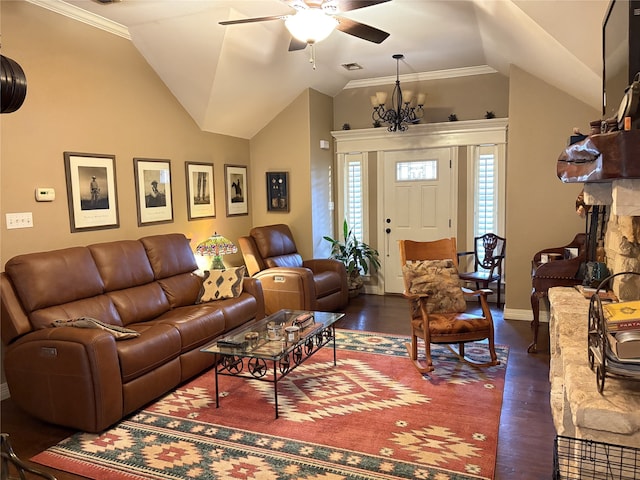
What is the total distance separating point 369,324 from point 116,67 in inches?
139

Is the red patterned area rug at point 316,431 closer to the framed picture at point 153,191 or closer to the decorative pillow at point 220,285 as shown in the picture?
the decorative pillow at point 220,285

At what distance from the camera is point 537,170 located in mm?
4871

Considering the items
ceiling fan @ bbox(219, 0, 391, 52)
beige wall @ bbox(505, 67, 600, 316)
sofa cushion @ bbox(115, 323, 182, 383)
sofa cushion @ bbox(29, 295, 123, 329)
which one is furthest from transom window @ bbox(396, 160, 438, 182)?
sofa cushion @ bbox(29, 295, 123, 329)

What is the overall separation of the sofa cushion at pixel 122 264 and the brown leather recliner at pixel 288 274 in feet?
4.76

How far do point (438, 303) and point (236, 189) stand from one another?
122 inches

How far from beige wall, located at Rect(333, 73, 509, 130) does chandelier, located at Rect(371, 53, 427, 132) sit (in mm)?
131

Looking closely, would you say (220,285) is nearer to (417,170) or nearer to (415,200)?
(415,200)

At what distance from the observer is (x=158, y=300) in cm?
400

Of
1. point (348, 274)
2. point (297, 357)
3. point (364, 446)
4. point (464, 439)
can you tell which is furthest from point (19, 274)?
point (348, 274)

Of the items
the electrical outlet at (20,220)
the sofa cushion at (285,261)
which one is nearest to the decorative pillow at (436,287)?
the sofa cushion at (285,261)

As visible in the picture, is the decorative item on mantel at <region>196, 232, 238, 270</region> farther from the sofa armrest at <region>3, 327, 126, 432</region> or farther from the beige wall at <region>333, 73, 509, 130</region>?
the beige wall at <region>333, 73, 509, 130</region>

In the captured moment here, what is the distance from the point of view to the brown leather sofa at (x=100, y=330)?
279cm

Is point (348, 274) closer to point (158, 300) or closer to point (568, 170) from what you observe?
point (158, 300)

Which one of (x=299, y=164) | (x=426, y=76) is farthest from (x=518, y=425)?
(x=426, y=76)
